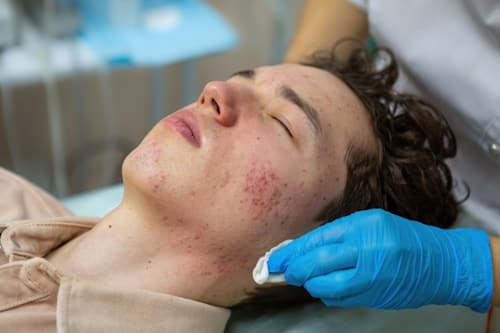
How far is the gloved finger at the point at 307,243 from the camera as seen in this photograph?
1.08 metres

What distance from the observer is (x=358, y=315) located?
1306mm

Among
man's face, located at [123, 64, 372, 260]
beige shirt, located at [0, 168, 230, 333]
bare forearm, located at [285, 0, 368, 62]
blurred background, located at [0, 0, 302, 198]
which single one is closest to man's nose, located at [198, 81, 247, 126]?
man's face, located at [123, 64, 372, 260]

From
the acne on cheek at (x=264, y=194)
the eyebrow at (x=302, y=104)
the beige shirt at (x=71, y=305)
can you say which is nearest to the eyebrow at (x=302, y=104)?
the eyebrow at (x=302, y=104)

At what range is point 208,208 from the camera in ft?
3.83

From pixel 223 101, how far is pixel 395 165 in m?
0.37

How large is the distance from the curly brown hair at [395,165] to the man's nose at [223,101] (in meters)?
0.23

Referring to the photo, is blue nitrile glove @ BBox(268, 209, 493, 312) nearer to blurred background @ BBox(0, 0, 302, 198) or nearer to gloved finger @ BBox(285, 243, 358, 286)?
gloved finger @ BBox(285, 243, 358, 286)

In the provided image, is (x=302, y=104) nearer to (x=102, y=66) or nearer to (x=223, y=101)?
(x=223, y=101)

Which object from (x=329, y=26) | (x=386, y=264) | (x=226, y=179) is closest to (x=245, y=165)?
(x=226, y=179)

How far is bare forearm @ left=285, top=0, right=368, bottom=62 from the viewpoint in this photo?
1.64 m

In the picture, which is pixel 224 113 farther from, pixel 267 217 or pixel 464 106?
pixel 464 106

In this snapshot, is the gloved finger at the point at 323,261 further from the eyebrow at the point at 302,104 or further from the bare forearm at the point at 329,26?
the bare forearm at the point at 329,26

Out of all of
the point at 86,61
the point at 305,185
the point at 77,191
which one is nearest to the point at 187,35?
the point at 86,61

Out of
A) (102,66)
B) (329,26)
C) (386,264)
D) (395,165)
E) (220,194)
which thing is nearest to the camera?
(386,264)
